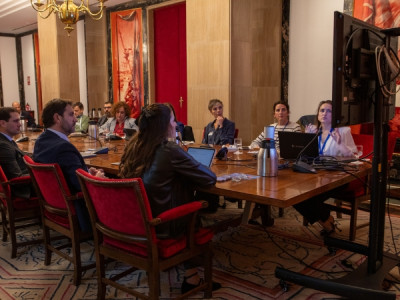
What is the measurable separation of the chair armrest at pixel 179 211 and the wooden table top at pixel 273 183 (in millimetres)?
186

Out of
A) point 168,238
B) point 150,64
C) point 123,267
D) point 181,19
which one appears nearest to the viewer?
point 168,238

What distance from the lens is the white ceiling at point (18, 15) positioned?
8190 millimetres

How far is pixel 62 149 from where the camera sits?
263cm

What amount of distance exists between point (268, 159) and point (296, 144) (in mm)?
645

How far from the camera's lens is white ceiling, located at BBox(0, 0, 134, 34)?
819 centimetres

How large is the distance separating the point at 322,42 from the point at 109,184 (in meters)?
4.56

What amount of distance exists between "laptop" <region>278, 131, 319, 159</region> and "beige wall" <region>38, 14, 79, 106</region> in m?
6.16

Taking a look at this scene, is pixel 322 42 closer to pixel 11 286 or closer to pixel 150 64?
pixel 150 64

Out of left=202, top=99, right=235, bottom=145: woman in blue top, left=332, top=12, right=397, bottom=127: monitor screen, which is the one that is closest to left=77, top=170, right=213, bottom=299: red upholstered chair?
left=332, top=12, right=397, bottom=127: monitor screen

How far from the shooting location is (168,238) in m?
2.18

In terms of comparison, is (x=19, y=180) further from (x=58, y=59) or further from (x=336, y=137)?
(x=58, y=59)

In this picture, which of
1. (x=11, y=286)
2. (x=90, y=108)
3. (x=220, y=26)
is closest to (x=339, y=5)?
(x=220, y=26)

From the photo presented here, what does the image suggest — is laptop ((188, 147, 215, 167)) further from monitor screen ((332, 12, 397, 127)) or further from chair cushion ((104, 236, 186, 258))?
monitor screen ((332, 12, 397, 127))

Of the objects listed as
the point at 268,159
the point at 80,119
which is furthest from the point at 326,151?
the point at 80,119
